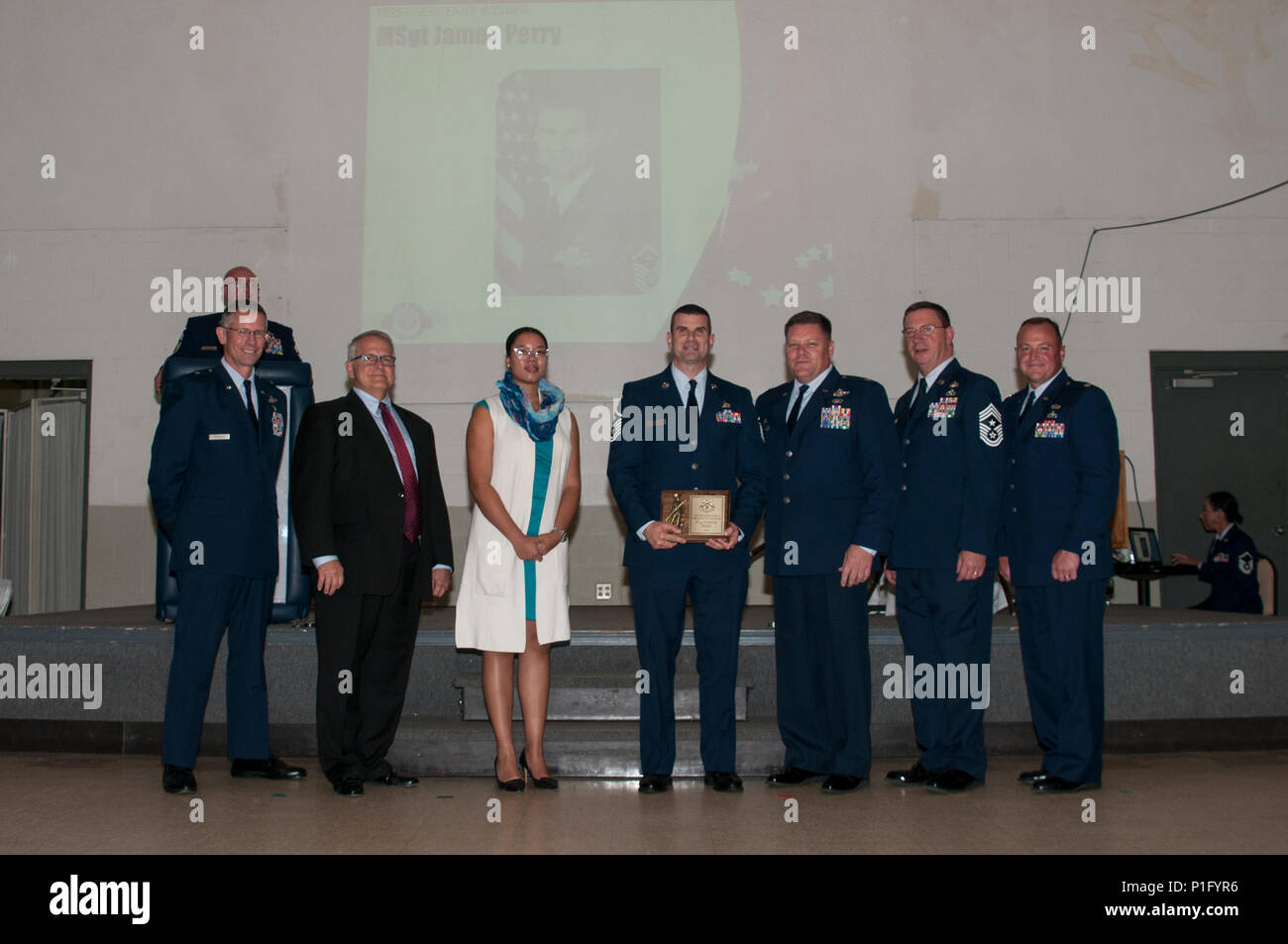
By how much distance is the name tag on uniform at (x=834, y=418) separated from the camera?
3648 mm

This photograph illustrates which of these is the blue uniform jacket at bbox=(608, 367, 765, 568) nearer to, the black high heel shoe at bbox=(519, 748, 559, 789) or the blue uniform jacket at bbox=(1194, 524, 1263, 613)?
the black high heel shoe at bbox=(519, 748, 559, 789)

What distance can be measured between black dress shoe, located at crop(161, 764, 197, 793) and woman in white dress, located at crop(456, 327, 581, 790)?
1.05 m

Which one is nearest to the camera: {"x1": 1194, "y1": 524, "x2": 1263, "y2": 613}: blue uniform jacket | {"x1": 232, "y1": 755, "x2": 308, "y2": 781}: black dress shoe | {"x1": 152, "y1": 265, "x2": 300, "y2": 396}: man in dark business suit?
{"x1": 232, "y1": 755, "x2": 308, "y2": 781}: black dress shoe

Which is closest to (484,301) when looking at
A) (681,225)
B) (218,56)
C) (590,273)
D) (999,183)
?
(590,273)

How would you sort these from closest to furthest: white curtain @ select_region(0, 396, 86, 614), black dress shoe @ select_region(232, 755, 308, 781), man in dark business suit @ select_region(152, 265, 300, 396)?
black dress shoe @ select_region(232, 755, 308, 781) < man in dark business suit @ select_region(152, 265, 300, 396) < white curtain @ select_region(0, 396, 86, 614)

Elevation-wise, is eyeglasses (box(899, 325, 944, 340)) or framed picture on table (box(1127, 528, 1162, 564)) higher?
eyeglasses (box(899, 325, 944, 340))

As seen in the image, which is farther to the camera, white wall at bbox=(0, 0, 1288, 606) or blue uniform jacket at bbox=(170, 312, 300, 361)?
white wall at bbox=(0, 0, 1288, 606)

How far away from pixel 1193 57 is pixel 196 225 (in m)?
7.01

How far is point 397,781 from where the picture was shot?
3.74 meters

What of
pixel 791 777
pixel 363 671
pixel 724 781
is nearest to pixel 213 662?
pixel 363 671

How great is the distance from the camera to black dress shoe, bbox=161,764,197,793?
→ 11.8 ft

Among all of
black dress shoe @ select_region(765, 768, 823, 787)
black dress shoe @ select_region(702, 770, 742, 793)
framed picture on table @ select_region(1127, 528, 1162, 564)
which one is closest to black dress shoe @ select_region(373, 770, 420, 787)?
black dress shoe @ select_region(702, 770, 742, 793)

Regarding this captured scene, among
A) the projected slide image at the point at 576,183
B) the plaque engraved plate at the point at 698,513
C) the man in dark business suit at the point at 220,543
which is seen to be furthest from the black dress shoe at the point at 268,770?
the projected slide image at the point at 576,183
